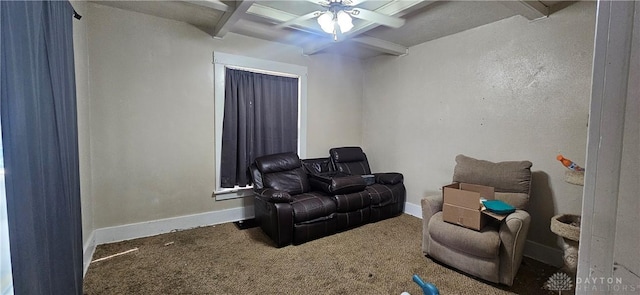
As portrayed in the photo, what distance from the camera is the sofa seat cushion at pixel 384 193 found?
3502 mm

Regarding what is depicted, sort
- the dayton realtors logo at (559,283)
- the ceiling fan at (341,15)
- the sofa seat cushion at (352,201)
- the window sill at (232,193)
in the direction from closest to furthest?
the dayton realtors logo at (559,283), the ceiling fan at (341,15), the sofa seat cushion at (352,201), the window sill at (232,193)

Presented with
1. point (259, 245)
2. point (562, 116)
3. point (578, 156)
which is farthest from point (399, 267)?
point (562, 116)

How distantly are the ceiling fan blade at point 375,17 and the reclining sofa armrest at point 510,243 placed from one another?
1933 mm

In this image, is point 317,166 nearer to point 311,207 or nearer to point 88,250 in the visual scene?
point 311,207

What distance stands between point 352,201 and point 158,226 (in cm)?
222

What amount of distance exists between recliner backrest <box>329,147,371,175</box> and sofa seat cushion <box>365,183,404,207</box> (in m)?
0.49

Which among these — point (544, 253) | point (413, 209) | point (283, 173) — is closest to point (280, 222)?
point (283, 173)

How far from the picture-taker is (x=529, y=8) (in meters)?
2.41

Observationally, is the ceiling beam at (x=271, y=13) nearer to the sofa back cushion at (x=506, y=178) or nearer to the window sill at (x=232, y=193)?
the window sill at (x=232, y=193)

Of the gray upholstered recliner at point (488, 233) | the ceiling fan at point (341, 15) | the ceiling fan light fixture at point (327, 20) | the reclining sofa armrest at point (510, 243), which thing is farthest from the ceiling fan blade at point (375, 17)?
the reclining sofa armrest at point (510, 243)

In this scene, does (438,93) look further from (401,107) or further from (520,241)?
(520,241)

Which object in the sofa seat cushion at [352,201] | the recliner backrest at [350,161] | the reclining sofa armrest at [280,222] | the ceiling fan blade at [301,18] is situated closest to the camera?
the ceiling fan blade at [301,18]

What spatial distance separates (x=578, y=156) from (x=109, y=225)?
454cm

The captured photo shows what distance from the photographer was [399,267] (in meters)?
2.43
